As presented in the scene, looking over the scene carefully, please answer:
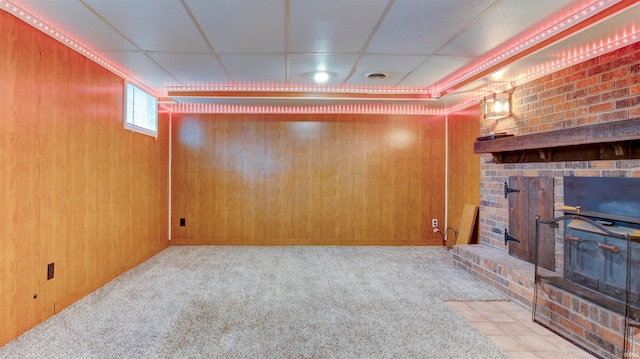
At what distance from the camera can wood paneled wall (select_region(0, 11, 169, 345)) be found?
207 centimetres

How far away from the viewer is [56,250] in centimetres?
249

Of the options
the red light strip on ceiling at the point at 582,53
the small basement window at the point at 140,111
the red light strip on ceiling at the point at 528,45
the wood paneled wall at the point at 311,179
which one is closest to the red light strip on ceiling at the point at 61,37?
the small basement window at the point at 140,111

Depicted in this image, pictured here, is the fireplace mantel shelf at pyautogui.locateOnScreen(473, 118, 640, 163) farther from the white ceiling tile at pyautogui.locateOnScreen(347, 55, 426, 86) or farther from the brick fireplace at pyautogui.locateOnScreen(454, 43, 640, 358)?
the white ceiling tile at pyautogui.locateOnScreen(347, 55, 426, 86)

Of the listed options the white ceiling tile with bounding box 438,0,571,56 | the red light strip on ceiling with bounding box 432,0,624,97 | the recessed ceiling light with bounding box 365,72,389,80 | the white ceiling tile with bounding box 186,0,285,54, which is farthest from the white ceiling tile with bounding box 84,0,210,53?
the red light strip on ceiling with bounding box 432,0,624,97

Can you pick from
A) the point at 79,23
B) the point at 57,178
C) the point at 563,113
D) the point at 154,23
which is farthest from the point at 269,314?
the point at 563,113

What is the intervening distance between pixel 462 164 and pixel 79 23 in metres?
4.51

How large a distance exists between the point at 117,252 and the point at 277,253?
1.93 metres

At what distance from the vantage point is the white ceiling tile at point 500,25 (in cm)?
201

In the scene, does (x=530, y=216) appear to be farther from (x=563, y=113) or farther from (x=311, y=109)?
(x=311, y=109)

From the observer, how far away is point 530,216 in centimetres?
305

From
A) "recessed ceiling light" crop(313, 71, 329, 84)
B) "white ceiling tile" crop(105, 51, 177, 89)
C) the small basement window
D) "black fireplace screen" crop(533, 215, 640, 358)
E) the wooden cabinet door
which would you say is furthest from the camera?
the small basement window

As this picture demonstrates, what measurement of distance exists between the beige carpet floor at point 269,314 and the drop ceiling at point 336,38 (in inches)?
87.3

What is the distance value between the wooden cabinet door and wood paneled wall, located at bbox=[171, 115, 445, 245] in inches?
65.8

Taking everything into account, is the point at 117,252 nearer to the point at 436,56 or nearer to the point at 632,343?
the point at 436,56
